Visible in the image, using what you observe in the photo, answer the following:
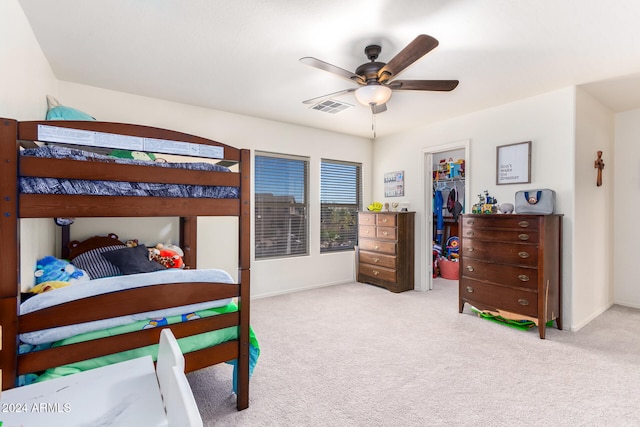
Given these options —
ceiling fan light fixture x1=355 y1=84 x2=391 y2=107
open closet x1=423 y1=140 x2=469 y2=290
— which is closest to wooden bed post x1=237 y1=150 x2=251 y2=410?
ceiling fan light fixture x1=355 y1=84 x2=391 y2=107

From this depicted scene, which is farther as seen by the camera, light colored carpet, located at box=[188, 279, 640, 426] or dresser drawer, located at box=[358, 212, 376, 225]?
dresser drawer, located at box=[358, 212, 376, 225]

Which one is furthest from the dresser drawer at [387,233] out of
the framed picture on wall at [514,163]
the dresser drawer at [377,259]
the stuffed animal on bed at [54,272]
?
the stuffed animal on bed at [54,272]

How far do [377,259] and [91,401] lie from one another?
397 cm

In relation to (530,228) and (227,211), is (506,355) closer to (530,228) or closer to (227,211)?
(530,228)

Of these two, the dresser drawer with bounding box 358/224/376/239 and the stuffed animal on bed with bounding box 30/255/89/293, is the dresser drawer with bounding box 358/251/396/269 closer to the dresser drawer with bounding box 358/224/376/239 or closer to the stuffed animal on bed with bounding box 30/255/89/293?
the dresser drawer with bounding box 358/224/376/239

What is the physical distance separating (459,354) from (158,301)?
2.31m

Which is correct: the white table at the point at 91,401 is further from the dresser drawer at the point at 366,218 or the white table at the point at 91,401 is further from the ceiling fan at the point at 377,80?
the dresser drawer at the point at 366,218

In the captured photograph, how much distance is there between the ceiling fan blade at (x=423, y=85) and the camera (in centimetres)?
231

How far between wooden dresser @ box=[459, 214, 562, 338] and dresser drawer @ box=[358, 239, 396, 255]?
3.72ft

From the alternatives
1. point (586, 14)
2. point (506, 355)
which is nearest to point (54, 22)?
point (586, 14)

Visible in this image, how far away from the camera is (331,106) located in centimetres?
359

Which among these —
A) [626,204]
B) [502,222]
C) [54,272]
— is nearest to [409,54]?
[502,222]

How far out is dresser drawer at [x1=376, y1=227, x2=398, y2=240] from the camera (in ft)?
14.2

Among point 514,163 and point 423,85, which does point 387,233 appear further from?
point 423,85
